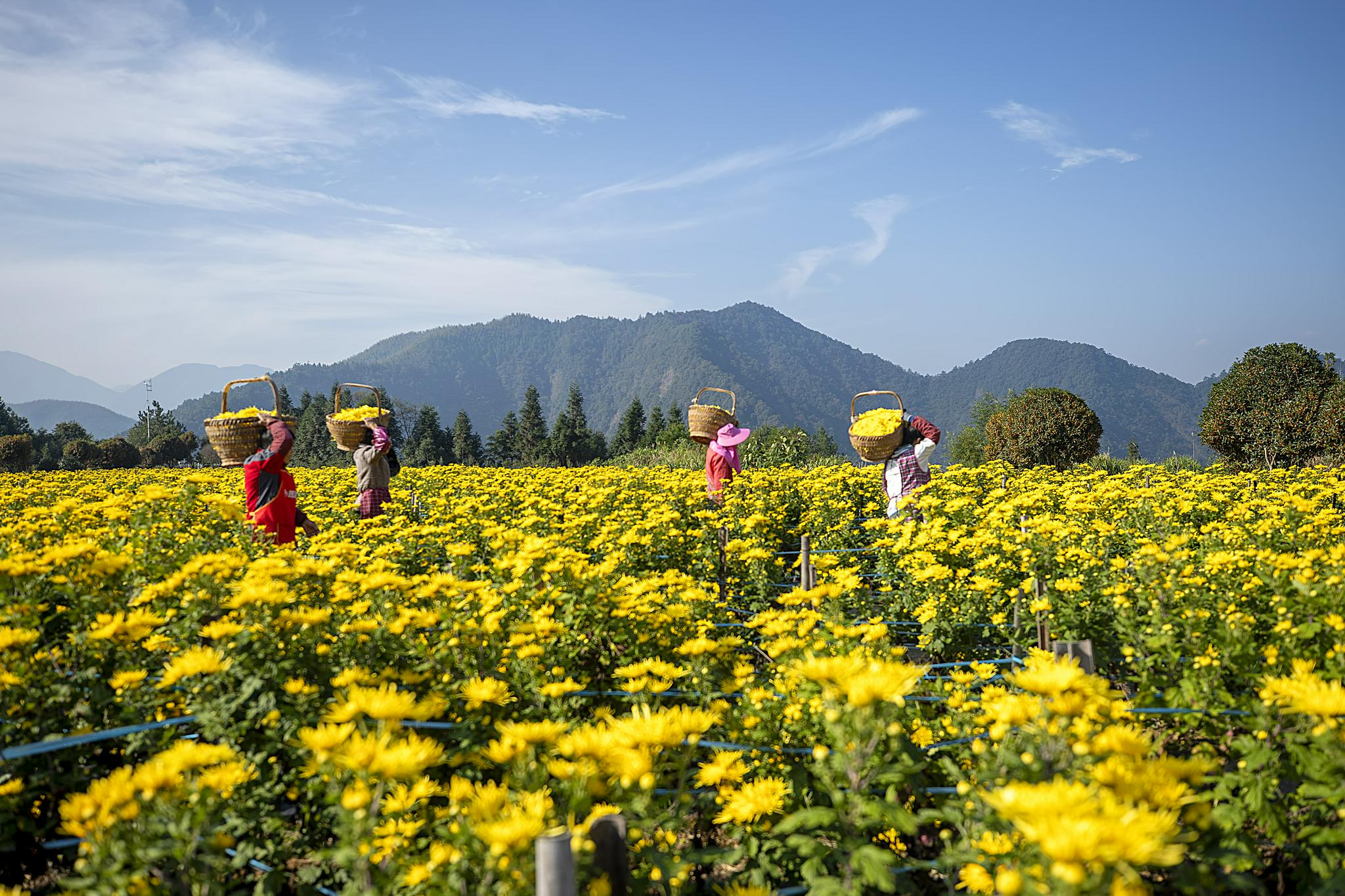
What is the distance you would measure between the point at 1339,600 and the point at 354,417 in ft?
27.9

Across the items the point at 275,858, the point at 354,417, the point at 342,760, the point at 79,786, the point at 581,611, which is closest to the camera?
the point at 342,760

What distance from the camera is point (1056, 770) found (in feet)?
5.79

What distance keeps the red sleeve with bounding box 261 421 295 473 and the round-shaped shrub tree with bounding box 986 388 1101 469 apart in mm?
18687

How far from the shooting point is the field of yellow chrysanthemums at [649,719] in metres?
1.72

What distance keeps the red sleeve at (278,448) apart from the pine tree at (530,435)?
57.3 m

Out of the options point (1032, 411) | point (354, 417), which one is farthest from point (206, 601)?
point (1032, 411)

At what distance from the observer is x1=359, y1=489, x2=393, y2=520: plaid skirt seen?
826 centimetres

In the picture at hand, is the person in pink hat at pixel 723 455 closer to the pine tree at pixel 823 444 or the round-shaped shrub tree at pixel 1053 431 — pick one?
the round-shaped shrub tree at pixel 1053 431

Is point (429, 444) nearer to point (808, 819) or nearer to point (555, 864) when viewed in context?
point (808, 819)

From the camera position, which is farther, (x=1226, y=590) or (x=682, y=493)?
(x=682, y=493)

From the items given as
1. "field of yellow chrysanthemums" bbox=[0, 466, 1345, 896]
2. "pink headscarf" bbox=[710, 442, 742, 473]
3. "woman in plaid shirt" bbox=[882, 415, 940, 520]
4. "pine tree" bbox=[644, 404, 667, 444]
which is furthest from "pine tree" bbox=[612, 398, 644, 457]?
"field of yellow chrysanthemums" bbox=[0, 466, 1345, 896]

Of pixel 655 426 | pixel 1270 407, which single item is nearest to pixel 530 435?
pixel 655 426

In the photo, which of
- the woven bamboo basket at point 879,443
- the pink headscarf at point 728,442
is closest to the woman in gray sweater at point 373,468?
the pink headscarf at point 728,442

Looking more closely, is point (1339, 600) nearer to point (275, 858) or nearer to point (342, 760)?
point (342, 760)
